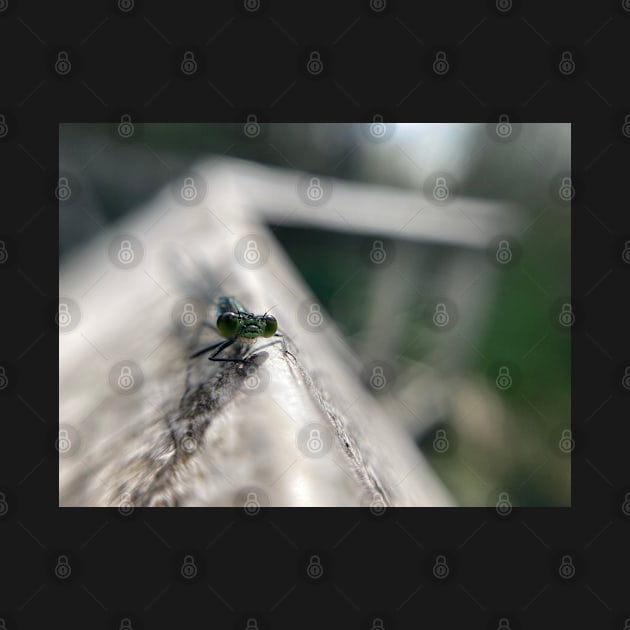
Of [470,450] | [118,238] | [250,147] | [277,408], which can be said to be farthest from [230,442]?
[250,147]

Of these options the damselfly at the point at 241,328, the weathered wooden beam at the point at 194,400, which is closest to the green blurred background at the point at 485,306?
the weathered wooden beam at the point at 194,400

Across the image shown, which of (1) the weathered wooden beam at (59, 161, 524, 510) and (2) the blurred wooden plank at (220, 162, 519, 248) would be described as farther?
(2) the blurred wooden plank at (220, 162, 519, 248)

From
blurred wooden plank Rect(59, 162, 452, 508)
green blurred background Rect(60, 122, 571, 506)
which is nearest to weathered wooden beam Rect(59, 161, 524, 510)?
blurred wooden plank Rect(59, 162, 452, 508)

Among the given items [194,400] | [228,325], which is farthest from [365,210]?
[194,400]

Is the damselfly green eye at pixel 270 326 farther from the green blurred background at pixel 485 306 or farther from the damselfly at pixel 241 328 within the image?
the green blurred background at pixel 485 306

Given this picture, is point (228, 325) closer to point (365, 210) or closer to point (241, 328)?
point (241, 328)

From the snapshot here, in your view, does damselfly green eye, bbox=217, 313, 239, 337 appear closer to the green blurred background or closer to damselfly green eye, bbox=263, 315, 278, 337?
damselfly green eye, bbox=263, 315, 278, 337
